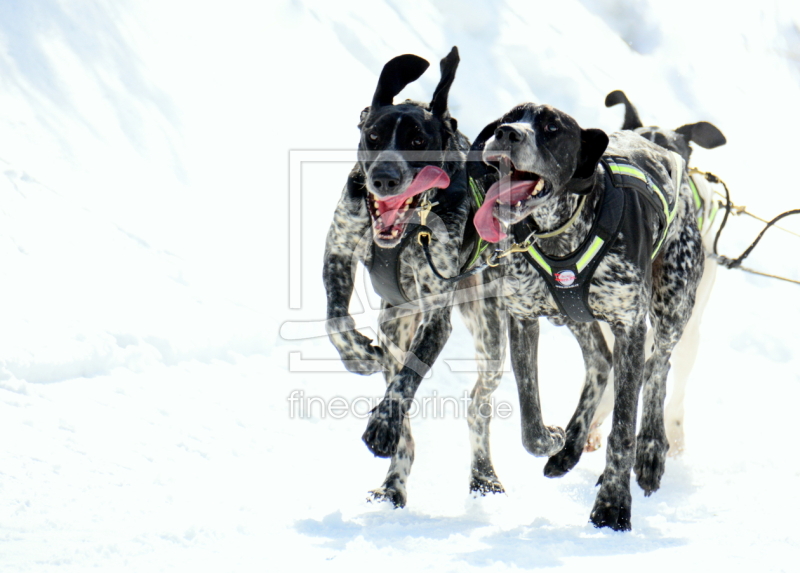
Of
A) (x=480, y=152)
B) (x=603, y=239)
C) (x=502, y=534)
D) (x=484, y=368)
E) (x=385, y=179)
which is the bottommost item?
(x=502, y=534)

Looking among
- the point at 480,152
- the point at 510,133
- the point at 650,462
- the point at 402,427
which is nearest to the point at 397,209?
the point at 480,152

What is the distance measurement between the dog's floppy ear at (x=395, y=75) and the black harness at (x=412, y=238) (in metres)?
0.41

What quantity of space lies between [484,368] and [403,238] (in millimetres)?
854

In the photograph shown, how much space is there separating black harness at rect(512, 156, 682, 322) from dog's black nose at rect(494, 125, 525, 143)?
48 cm

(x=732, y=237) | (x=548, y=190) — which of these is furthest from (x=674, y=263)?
(x=732, y=237)

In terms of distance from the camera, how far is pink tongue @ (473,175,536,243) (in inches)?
114

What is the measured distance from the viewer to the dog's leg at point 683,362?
15.0 ft

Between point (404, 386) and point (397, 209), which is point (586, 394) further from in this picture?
point (397, 209)

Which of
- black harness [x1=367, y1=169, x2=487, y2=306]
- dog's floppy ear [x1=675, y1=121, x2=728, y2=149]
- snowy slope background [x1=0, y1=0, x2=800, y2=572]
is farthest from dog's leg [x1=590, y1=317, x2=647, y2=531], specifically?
dog's floppy ear [x1=675, y1=121, x2=728, y2=149]

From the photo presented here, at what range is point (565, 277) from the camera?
3.13 m

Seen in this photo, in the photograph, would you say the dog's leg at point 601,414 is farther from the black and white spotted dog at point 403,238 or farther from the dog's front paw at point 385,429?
the dog's front paw at point 385,429

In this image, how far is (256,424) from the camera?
164 inches

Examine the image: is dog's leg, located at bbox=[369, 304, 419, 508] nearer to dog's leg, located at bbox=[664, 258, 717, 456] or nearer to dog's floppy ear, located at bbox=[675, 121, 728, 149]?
dog's leg, located at bbox=[664, 258, 717, 456]

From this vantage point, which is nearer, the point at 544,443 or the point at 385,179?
the point at 385,179
